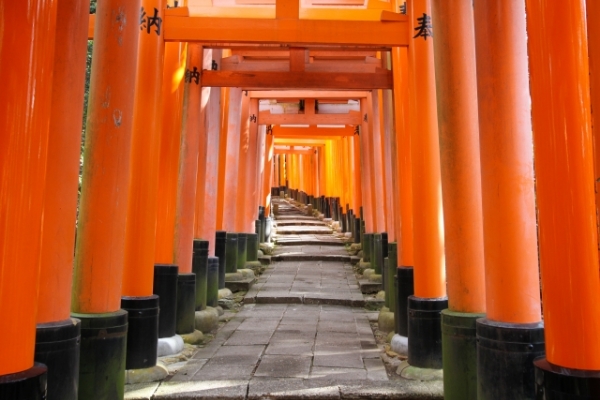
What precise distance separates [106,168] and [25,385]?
1764mm

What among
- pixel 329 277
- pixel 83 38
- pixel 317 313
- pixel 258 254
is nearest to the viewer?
pixel 83 38

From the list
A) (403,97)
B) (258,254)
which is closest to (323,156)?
(258,254)

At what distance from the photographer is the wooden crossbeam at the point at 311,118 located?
465 inches

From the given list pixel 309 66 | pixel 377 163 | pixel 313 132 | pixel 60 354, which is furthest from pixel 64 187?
pixel 313 132

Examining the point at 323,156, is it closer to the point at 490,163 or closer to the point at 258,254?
the point at 258,254

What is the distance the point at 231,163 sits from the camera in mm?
9938

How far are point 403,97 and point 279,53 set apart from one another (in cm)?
450

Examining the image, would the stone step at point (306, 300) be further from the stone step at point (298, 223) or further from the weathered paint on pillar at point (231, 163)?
the stone step at point (298, 223)

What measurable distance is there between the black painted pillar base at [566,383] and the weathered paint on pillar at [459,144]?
1444mm

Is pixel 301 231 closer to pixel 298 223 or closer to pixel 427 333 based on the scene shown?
pixel 298 223

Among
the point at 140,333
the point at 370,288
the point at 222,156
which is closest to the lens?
the point at 140,333

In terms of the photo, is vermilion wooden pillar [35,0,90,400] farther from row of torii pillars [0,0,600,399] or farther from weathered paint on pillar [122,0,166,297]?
weathered paint on pillar [122,0,166,297]

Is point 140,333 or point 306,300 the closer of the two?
point 140,333

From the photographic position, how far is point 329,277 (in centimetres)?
1012
